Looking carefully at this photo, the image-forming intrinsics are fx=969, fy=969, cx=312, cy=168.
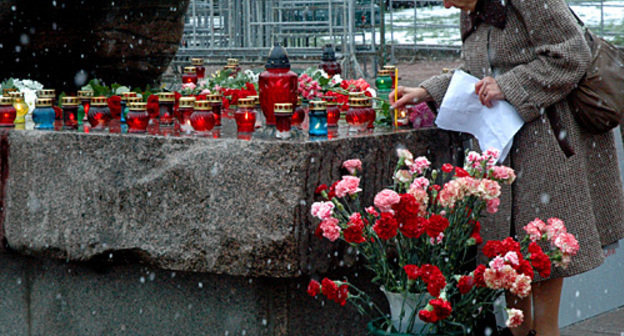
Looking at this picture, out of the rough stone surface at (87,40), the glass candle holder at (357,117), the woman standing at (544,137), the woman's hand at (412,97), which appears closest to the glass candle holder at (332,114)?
the glass candle holder at (357,117)

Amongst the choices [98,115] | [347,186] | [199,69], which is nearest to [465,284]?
[347,186]

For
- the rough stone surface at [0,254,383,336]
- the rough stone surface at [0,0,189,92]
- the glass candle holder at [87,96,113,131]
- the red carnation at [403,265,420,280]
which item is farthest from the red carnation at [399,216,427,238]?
the rough stone surface at [0,0,189,92]

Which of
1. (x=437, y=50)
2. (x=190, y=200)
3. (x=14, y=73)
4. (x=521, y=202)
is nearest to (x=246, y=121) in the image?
(x=190, y=200)

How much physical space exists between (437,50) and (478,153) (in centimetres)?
1048

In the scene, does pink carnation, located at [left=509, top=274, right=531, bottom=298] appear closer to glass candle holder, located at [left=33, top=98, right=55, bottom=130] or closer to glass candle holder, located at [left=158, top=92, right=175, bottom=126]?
glass candle holder, located at [left=158, top=92, right=175, bottom=126]

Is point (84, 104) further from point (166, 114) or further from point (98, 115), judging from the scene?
point (166, 114)

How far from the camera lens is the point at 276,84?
13.2ft

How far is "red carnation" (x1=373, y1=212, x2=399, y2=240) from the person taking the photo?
11.0ft

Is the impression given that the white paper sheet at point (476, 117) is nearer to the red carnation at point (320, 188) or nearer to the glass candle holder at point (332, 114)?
the glass candle holder at point (332, 114)

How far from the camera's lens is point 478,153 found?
389 cm

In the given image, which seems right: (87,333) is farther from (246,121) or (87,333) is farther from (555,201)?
(555,201)

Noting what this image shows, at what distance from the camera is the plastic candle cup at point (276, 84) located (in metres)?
4.02

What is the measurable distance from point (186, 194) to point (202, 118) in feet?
1.22

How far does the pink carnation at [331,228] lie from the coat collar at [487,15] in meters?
1.02
